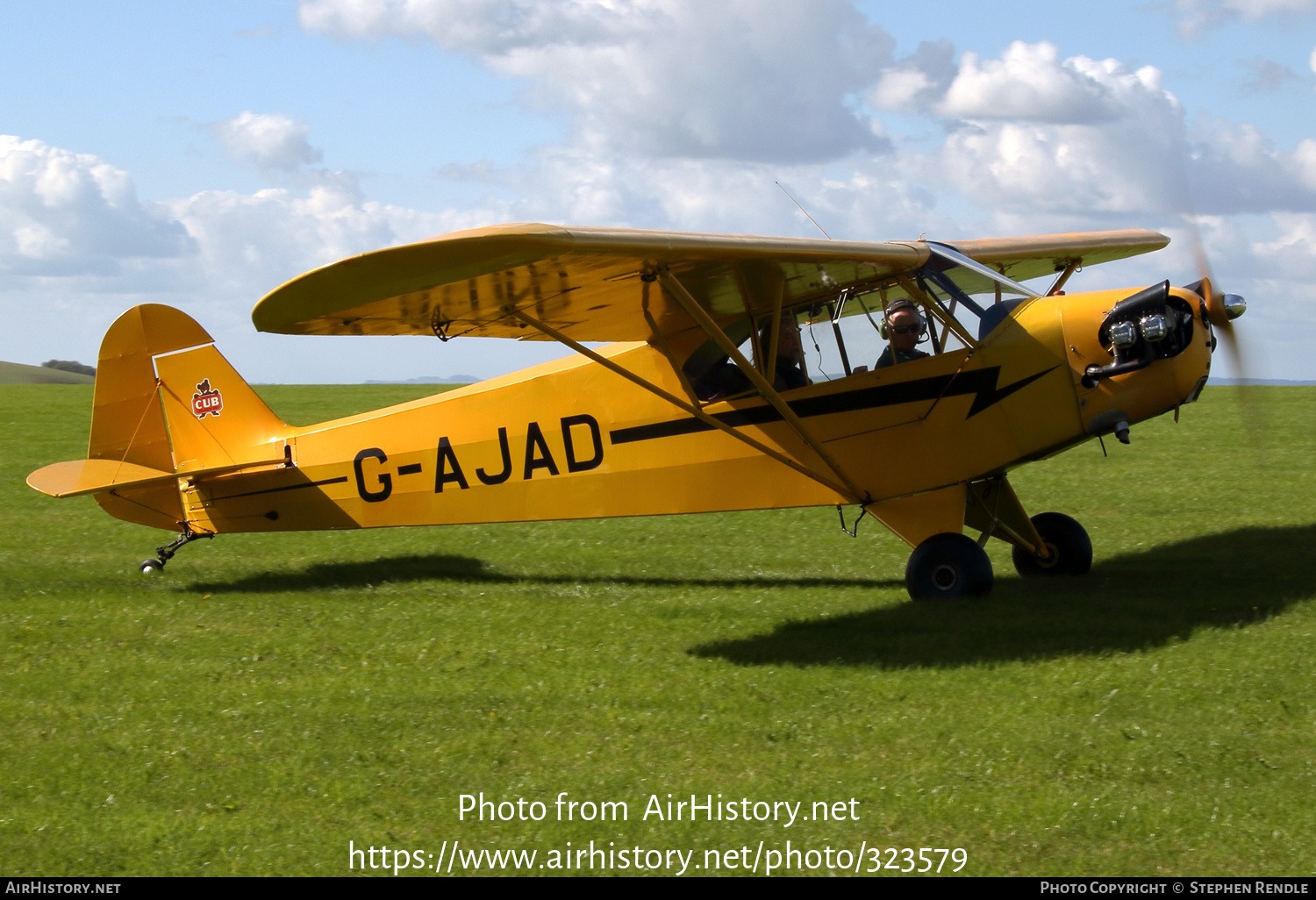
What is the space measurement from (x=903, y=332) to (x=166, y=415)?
711 centimetres

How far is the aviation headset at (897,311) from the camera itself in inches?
331

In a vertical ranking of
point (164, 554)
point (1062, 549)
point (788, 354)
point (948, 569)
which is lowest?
point (1062, 549)

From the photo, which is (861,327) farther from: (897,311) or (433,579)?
(433,579)

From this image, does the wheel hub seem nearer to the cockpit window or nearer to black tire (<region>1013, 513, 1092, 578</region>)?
black tire (<region>1013, 513, 1092, 578</region>)

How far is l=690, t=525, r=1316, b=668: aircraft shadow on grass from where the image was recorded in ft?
23.2

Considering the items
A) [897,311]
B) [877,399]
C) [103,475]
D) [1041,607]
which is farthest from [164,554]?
[1041,607]

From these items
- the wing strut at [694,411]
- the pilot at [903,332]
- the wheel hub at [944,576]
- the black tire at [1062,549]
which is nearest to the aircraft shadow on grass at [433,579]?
the black tire at [1062,549]

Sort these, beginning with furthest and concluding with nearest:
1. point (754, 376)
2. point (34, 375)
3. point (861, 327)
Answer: point (34, 375)
point (861, 327)
point (754, 376)

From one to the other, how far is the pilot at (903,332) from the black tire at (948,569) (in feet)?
4.58

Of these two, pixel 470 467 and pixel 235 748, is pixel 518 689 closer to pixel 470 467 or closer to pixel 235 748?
pixel 235 748

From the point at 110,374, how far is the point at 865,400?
721cm

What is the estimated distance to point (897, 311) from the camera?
27.8 ft

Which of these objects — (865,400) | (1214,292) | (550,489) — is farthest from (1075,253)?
(550,489)

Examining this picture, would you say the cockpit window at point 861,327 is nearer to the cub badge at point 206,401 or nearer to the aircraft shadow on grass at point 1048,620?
the aircraft shadow on grass at point 1048,620
